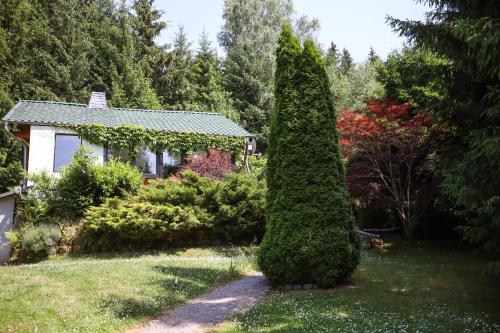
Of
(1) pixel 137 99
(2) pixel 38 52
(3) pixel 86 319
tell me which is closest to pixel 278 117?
(3) pixel 86 319

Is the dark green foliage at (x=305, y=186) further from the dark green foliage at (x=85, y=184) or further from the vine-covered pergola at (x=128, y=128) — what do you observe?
the vine-covered pergola at (x=128, y=128)

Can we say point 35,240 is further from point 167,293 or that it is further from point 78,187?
point 167,293

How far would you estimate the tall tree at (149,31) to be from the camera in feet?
111

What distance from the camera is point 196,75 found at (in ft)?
114

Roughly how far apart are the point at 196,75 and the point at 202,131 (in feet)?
55.3

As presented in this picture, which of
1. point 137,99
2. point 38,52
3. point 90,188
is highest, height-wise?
point 38,52

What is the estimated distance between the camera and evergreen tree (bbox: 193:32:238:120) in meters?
30.6

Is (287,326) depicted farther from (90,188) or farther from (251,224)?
(90,188)

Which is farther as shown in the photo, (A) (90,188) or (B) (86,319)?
(A) (90,188)

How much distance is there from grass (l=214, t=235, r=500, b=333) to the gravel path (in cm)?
38

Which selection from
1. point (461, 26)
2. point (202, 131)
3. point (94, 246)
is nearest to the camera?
point (461, 26)

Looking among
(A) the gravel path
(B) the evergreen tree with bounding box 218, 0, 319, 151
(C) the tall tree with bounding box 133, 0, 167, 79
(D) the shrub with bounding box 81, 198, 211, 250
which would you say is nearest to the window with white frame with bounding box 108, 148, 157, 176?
(D) the shrub with bounding box 81, 198, 211, 250

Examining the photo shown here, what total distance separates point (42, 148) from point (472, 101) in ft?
53.1

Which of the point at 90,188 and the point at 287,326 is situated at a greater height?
the point at 90,188
